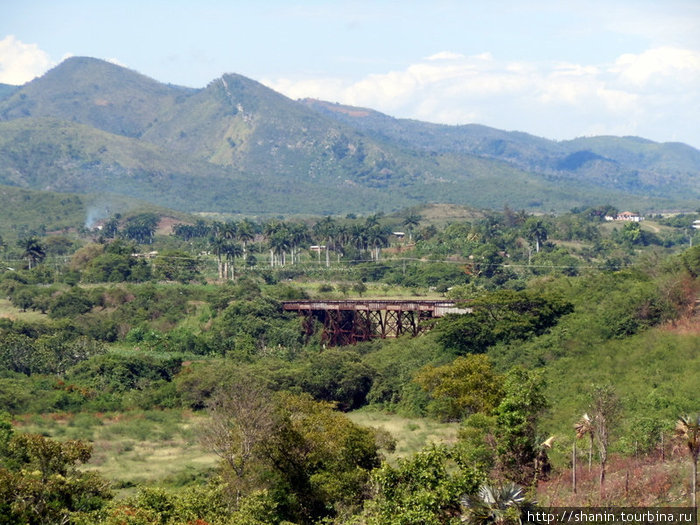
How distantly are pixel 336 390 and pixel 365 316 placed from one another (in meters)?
21.2

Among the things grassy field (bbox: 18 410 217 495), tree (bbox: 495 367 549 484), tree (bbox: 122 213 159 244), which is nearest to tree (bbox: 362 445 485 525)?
tree (bbox: 495 367 549 484)

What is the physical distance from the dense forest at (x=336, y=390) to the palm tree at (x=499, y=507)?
74 millimetres

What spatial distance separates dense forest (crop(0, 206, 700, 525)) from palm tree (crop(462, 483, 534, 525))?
0.07 meters

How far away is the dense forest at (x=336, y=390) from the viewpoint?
3300cm

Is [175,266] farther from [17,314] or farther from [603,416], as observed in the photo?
[603,416]

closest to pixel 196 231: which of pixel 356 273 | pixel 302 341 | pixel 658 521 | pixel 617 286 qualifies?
pixel 356 273

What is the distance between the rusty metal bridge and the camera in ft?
256

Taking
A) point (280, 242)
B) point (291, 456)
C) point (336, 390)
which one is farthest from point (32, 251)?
point (291, 456)

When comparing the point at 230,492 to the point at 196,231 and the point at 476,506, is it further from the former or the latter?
the point at 196,231

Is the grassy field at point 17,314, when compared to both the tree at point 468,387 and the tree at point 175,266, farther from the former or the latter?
the tree at point 468,387

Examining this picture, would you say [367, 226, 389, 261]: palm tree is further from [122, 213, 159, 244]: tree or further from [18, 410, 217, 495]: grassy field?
[18, 410, 217, 495]: grassy field

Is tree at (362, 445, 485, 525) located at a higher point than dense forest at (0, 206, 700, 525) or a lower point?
higher

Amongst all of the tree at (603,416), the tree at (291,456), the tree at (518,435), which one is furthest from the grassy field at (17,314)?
the tree at (603,416)

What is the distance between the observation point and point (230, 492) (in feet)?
124
